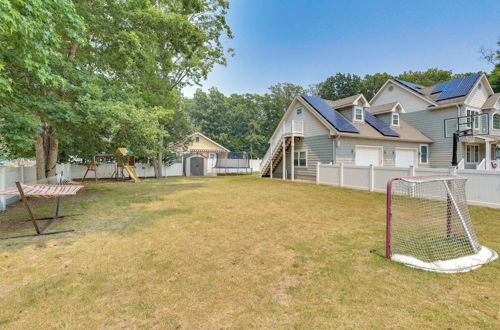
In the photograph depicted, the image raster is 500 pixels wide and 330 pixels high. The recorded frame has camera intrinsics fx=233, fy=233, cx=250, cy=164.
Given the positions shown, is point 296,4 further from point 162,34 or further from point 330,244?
point 330,244

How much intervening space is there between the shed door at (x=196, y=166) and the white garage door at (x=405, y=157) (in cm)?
1774

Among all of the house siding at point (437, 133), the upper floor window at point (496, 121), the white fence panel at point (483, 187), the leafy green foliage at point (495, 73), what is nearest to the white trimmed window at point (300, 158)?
the white fence panel at point (483, 187)

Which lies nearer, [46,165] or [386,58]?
[46,165]

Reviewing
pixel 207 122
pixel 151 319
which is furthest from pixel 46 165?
pixel 207 122

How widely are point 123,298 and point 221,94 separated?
156 feet

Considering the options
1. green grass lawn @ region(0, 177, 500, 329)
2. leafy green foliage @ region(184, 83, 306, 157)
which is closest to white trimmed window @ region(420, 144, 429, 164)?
green grass lawn @ region(0, 177, 500, 329)

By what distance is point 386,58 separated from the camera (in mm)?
24266

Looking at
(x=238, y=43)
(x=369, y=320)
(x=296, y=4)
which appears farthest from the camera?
(x=238, y=43)

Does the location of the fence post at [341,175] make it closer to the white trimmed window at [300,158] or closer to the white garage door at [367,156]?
the white garage door at [367,156]

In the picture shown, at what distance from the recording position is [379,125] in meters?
16.9

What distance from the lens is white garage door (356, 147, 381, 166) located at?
1506 cm

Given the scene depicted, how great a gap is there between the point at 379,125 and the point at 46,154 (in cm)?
1943

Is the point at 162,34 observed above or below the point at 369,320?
above

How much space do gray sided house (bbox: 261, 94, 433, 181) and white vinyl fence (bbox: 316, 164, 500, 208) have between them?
1771mm
